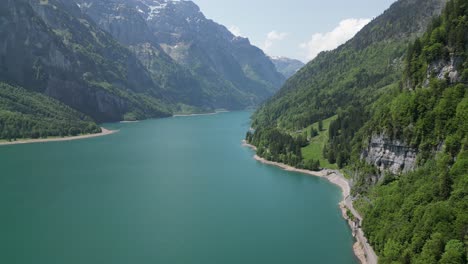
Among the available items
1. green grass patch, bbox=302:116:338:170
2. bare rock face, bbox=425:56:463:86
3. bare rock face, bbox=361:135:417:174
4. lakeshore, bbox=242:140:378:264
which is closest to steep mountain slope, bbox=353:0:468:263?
bare rock face, bbox=425:56:463:86

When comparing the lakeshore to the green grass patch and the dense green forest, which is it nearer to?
the dense green forest

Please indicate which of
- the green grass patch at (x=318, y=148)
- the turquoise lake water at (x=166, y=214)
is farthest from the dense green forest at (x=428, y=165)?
the green grass patch at (x=318, y=148)

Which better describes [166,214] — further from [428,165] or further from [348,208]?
[428,165]

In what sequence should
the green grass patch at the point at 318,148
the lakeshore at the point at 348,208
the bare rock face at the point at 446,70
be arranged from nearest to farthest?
the lakeshore at the point at 348,208 → the bare rock face at the point at 446,70 → the green grass patch at the point at 318,148

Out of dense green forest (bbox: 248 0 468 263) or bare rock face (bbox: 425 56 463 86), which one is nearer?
dense green forest (bbox: 248 0 468 263)

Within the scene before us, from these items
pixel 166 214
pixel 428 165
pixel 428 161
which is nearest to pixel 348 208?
pixel 428 161

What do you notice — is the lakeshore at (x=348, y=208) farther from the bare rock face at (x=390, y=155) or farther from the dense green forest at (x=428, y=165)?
the bare rock face at (x=390, y=155)

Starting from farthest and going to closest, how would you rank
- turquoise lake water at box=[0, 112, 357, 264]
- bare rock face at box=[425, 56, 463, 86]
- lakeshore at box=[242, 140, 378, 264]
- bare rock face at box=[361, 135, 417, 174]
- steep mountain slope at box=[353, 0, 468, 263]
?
1. bare rock face at box=[361, 135, 417, 174]
2. bare rock face at box=[425, 56, 463, 86]
3. turquoise lake water at box=[0, 112, 357, 264]
4. lakeshore at box=[242, 140, 378, 264]
5. steep mountain slope at box=[353, 0, 468, 263]
